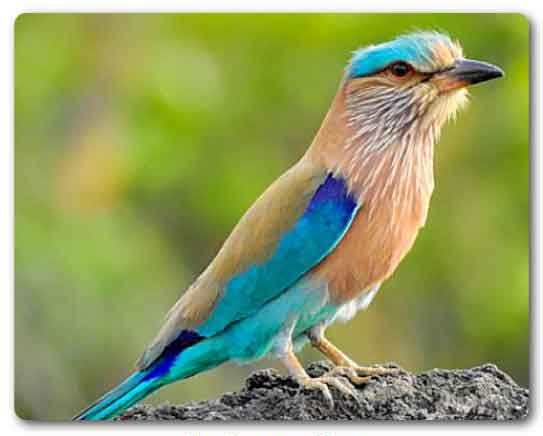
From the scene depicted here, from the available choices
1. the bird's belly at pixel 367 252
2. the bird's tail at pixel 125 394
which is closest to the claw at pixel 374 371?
the bird's belly at pixel 367 252

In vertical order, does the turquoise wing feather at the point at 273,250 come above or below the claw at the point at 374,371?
above

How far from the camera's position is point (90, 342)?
4.59 metres

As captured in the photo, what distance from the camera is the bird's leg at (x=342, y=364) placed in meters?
4.25

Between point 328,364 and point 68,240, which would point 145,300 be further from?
point 328,364

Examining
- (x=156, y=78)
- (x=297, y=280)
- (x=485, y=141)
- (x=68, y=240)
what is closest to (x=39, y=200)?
(x=68, y=240)

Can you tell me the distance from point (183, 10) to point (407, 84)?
60cm

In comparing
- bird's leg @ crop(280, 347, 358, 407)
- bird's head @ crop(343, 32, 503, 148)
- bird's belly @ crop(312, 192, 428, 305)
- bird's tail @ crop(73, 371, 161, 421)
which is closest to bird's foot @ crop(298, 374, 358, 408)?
bird's leg @ crop(280, 347, 358, 407)

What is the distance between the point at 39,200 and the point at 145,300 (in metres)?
0.35

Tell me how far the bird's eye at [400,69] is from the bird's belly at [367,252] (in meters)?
0.29

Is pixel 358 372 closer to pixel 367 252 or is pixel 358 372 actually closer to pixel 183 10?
pixel 367 252

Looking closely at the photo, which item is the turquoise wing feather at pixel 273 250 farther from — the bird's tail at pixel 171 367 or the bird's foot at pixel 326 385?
the bird's foot at pixel 326 385

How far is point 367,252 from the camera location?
4234 mm

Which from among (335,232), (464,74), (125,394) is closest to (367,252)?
(335,232)

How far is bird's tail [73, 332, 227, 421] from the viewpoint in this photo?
14.1 ft
